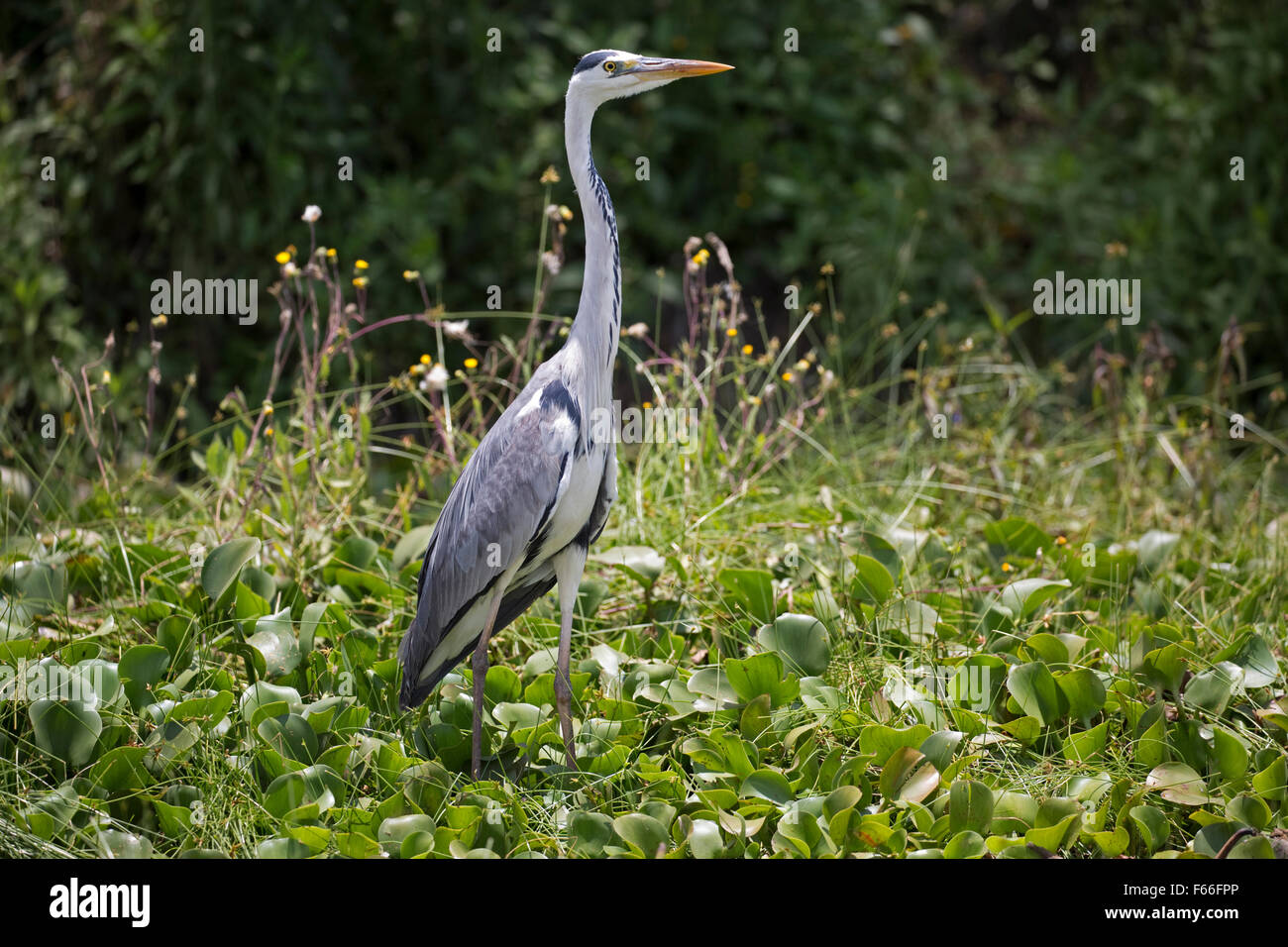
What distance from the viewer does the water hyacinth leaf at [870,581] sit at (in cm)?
362

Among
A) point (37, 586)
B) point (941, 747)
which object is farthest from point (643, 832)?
point (37, 586)

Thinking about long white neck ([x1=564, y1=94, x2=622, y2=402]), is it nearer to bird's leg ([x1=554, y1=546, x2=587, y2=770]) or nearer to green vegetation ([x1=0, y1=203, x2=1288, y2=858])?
bird's leg ([x1=554, y1=546, x2=587, y2=770])

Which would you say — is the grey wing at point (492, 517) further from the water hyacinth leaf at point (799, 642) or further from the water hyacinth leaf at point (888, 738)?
the water hyacinth leaf at point (888, 738)

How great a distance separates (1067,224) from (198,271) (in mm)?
4891

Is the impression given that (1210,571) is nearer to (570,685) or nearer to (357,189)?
(570,685)

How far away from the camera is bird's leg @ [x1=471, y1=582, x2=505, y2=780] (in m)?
3.06

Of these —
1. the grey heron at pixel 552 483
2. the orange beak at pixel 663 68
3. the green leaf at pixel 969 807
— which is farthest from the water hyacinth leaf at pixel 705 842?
the orange beak at pixel 663 68

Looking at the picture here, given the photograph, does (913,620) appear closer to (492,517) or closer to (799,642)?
(799,642)

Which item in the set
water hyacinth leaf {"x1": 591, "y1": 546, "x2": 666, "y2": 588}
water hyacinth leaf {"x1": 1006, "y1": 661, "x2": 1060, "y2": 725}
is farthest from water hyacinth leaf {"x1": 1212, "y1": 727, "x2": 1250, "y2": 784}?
water hyacinth leaf {"x1": 591, "y1": 546, "x2": 666, "y2": 588}

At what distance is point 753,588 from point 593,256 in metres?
1.20

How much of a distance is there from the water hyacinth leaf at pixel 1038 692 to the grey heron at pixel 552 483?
4.07 ft

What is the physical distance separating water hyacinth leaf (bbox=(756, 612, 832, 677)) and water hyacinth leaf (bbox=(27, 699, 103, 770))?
1.83 metres
